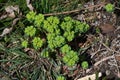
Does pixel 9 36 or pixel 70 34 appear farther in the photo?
pixel 9 36

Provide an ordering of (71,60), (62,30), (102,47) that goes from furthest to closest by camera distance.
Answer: (102,47) → (62,30) → (71,60)

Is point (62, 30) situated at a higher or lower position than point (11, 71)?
higher

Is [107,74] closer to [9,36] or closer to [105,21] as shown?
[105,21]

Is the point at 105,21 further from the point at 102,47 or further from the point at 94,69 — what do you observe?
the point at 94,69

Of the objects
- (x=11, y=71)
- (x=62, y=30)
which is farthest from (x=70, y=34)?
(x=11, y=71)

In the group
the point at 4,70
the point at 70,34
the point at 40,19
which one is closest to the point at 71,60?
the point at 70,34

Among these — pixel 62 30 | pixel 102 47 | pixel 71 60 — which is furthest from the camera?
pixel 102 47

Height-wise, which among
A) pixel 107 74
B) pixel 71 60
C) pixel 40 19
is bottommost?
pixel 107 74
